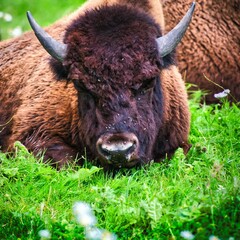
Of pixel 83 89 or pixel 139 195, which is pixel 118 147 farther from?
pixel 83 89

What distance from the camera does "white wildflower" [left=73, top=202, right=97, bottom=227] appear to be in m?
4.86

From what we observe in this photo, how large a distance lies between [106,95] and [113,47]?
0.41m

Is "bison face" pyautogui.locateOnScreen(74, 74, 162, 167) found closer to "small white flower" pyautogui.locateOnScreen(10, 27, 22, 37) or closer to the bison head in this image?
the bison head

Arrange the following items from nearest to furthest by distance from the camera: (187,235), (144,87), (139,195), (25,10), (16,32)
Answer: (187,235) → (139,195) → (144,87) → (16,32) → (25,10)

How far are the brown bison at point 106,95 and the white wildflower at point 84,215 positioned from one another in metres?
0.76

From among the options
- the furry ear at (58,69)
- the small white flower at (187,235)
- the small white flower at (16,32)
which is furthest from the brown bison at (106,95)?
the small white flower at (16,32)

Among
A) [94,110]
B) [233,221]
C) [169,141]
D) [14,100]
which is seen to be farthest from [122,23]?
[233,221]

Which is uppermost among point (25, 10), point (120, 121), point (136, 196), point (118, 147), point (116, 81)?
point (116, 81)

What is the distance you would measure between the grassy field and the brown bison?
23 cm

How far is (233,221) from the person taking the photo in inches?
202

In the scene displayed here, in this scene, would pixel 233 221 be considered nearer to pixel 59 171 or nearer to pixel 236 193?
pixel 236 193

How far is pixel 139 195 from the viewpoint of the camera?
576 centimetres

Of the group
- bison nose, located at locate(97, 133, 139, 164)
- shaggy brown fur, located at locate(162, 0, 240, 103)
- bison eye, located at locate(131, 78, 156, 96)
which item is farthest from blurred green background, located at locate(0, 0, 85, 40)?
bison nose, located at locate(97, 133, 139, 164)

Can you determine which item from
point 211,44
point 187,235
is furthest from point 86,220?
point 211,44
